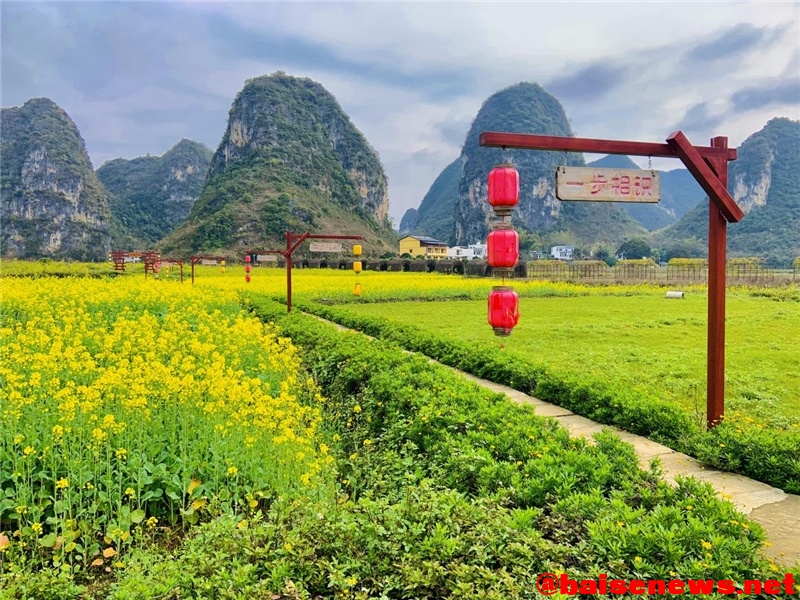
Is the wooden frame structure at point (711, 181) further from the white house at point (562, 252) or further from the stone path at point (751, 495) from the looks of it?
the white house at point (562, 252)

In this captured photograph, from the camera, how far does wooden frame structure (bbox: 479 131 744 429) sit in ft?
13.3

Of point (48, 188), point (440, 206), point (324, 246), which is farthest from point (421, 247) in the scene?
point (324, 246)

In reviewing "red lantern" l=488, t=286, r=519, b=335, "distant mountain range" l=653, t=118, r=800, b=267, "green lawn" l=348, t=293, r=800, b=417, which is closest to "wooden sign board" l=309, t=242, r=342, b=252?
"green lawn" l=348, t=293, r=800, b=417

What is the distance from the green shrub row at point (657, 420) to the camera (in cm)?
327

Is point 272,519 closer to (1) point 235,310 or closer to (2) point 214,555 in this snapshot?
(2) point 214,555

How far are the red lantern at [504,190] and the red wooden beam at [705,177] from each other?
121 centimetres

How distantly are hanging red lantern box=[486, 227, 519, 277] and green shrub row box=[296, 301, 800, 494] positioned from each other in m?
1.20

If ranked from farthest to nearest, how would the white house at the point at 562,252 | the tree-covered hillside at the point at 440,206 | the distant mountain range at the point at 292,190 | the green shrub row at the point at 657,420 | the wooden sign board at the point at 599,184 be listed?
the tree-covered hillside at the point at 440,206 → the white house at the point at 562,252 → the distant mountain range at the point at 292,190 → the wooden sign board at the point at 599,184 → the green shrub row at the point at 657,420

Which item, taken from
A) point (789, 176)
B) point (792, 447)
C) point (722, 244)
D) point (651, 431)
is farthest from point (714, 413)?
point (789, 176)

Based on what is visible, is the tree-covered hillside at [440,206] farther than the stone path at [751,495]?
Yes

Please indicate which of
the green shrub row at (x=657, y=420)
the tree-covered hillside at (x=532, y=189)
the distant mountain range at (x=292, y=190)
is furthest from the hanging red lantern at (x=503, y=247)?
the tree-covered hillside at (x=532, y=189)

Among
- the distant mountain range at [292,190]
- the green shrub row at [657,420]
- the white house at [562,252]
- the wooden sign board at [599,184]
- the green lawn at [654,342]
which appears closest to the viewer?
the green shrub row at [657,420]

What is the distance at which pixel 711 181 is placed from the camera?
4.03 metres

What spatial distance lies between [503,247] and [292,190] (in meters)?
64.2
